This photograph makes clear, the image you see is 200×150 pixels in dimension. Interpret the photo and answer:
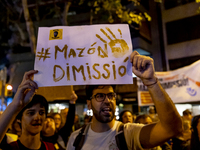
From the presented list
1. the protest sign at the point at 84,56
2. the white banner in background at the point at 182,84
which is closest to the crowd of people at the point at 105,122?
the protest sign at the point at 84,56

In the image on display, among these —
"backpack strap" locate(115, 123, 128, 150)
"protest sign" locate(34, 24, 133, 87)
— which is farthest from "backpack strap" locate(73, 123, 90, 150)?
"protest sign" locate(34, 24, 133, 87)

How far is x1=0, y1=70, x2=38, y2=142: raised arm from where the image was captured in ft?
5.35

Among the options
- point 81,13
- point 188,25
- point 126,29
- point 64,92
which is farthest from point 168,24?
point 126,29

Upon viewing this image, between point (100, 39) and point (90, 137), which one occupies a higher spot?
point (100, 39)

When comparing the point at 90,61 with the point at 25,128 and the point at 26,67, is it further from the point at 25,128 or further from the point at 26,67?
the point at 26,67

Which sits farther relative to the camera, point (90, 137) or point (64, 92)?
point (64, 92)

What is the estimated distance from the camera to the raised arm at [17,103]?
1630 millimetres

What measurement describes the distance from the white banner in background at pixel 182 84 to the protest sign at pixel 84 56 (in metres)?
4.36

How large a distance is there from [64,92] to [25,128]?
2.04 m

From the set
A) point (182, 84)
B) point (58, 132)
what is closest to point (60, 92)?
point (58, 132)

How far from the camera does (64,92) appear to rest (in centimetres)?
437

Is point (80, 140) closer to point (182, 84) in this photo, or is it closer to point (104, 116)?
point (104, 116)

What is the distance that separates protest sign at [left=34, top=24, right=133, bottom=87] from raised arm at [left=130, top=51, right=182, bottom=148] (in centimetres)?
23

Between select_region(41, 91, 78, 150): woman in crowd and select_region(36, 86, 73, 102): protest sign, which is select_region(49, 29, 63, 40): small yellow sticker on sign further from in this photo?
select_region(36, 86, 73, 102): protest sign
